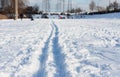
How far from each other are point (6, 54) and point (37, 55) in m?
1.31

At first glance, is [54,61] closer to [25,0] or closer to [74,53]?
[74,53]

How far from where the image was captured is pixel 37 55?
32.5ft

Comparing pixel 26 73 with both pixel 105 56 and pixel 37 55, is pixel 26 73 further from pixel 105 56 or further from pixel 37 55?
pixel 105 56

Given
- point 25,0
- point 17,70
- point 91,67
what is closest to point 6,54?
point 17,70

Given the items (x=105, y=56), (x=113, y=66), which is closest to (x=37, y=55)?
(x=105, y=56)

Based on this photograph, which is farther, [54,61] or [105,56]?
[105,56]

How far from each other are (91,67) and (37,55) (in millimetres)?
2575

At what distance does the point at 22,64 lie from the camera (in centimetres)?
838

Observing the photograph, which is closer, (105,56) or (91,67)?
(91,67)

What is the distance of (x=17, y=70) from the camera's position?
24.6 feet

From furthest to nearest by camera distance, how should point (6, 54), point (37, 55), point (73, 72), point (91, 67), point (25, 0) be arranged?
point (25, 0)
point (6, 54)
point (37, 55)
point (91, 67)
point (73, 72)

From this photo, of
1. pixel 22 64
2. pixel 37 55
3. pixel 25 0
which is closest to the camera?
pixel 22 64

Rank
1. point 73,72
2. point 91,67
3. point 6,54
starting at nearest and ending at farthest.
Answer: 1. point 73,72
2. point 91,67
3. point 6,54

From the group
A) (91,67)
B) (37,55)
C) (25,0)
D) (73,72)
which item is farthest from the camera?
(25,0)
